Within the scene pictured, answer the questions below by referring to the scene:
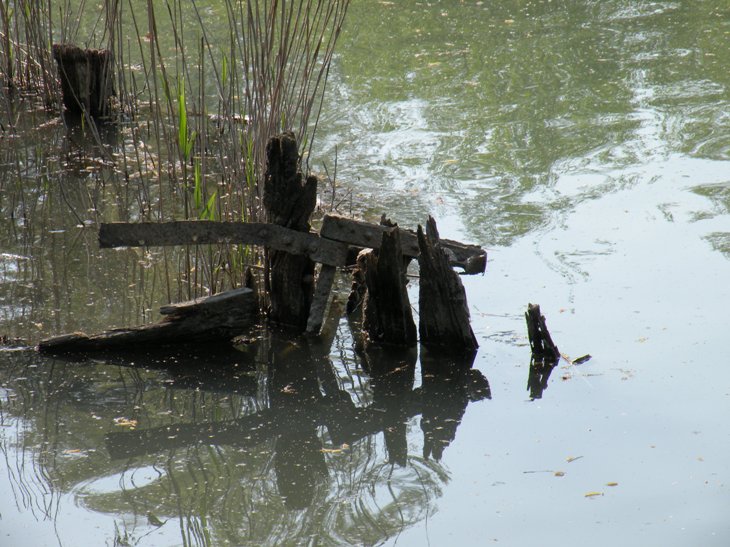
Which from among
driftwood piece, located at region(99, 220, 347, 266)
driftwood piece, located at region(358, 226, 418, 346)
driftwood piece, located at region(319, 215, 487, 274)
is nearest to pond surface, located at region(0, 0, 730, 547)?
driftwood piece, located at region(358, 226, 418, 346)

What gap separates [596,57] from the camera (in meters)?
8.70

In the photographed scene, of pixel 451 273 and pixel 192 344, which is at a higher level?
pixel 451 273

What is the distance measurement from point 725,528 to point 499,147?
422 centimetres

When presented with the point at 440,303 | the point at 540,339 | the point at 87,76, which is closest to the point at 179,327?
the point at 440,303

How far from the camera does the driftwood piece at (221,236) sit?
3918 mm

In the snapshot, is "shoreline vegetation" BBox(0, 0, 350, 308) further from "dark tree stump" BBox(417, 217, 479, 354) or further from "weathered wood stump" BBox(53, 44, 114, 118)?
"dark tree stump" BBox(417, 217, 479, 354)

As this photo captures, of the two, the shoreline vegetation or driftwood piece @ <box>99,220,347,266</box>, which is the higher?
the shoreline vegetation

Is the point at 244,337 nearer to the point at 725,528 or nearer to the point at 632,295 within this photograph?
the point at 632,295

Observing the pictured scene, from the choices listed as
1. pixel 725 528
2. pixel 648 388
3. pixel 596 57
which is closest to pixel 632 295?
pixel 648 388

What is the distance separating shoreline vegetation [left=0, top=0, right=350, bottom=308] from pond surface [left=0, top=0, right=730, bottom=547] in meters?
0.08

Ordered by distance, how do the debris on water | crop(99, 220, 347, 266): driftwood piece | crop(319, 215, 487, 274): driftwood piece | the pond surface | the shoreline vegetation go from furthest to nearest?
the shoreline vegetation < crop(319, 215, 487, 274): driftwood piece < crop(99, 220, 347, 266): driftwood piece < the debris on water < the pond surface

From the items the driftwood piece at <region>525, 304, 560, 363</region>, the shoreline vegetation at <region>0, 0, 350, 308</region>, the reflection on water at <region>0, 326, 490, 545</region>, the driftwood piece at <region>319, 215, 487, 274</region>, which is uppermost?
the shoreline vegetation at <region>0, 0, 350, 308</region>

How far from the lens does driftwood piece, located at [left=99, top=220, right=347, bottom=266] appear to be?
392 centimetres

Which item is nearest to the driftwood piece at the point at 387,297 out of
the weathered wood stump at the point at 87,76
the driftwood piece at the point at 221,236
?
the driftwood piece at the point at 221,236
